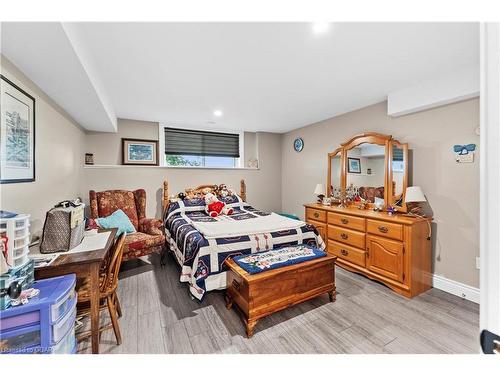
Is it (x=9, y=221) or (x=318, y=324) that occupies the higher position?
(x=9, y=221)

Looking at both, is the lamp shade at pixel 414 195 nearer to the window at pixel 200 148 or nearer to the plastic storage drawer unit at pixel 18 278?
the window at pixel 200 148

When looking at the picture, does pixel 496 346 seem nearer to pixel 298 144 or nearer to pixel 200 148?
pixel 298 144

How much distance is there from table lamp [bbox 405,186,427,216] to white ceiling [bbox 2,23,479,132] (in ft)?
4.03

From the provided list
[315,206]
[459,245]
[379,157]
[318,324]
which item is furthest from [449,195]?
[318,324]

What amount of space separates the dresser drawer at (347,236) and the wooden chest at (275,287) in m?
0.83

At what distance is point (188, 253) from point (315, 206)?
2188 millimetres

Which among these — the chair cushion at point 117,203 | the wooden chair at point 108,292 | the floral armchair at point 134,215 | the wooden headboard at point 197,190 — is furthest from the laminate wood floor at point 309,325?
the wooden headboard at point 197,190

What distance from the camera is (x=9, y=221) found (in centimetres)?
114

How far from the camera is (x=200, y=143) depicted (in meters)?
4.56

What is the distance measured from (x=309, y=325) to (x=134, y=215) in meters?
3.03

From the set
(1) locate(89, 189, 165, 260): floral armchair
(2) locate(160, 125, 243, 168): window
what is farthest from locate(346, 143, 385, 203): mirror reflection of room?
(1) locate(89, 189, 165, 260): floral armchair

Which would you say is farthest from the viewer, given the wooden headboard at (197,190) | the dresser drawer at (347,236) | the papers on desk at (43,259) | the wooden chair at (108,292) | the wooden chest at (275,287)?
the wooden headboard at (197,190)

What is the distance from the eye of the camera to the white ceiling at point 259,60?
5.07 feet
